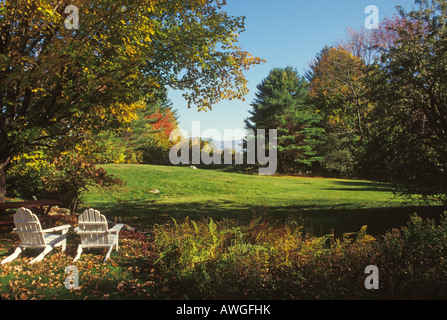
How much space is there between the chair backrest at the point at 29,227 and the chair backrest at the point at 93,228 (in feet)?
2.43

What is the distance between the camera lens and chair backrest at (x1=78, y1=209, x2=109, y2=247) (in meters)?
6.20

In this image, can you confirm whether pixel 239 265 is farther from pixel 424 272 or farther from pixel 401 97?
pixel 401 97

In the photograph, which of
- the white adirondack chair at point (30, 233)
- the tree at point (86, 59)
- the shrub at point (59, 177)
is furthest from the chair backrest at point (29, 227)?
the shrub at point (59, 177)

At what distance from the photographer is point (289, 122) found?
107 feet

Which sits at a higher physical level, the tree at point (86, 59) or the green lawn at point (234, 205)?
the tree at point (86, 59)

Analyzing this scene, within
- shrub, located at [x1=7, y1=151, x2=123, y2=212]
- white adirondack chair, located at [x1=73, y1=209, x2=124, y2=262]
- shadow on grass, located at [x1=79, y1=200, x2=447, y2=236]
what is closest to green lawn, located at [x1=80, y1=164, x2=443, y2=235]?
shadow on grass, located at [x1=79, y1=200, x2=447, y2=236]

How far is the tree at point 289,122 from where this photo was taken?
3165cm

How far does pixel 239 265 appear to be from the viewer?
4.59 meters

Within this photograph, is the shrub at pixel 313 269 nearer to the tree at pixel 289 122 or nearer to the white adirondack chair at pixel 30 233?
the white adirondack chair at pixel 30 233

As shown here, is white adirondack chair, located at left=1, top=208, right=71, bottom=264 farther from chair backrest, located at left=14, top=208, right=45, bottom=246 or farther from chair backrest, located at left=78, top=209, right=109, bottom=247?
chair backrest, located at left=78, top=209, right=109, bottom=247

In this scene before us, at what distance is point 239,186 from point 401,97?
477 inches

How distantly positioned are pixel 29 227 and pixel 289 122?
28868 mm
